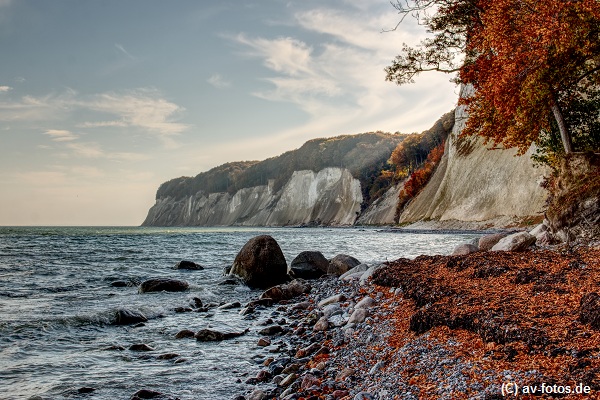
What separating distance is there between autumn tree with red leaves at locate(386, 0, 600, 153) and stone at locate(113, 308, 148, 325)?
12.4 m

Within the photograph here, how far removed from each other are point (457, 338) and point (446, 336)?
9.0 inches

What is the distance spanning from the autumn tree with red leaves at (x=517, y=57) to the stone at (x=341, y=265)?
24.3 feet

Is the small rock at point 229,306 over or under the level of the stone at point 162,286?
under

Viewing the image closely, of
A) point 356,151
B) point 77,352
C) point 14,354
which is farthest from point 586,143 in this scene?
point 356,151

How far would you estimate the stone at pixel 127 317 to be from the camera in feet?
35.9

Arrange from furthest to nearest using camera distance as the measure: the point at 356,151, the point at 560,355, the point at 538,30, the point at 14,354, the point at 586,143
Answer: the point at 356,151
the point at 586,143
the point at 538,30
the point at 14,354
the point at 560,355

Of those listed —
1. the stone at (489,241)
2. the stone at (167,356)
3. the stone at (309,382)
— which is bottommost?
the stone at (167,356)

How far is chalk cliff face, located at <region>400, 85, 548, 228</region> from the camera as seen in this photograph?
45.6 meters

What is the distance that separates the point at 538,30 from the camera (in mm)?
10227

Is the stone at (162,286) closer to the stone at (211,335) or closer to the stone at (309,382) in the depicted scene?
the stone at (211,335)

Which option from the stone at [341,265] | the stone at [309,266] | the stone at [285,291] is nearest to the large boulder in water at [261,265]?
the stone at [309,266]

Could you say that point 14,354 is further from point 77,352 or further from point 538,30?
point 538,30

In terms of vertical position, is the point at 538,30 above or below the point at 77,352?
above

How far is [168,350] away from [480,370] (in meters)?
6.27
